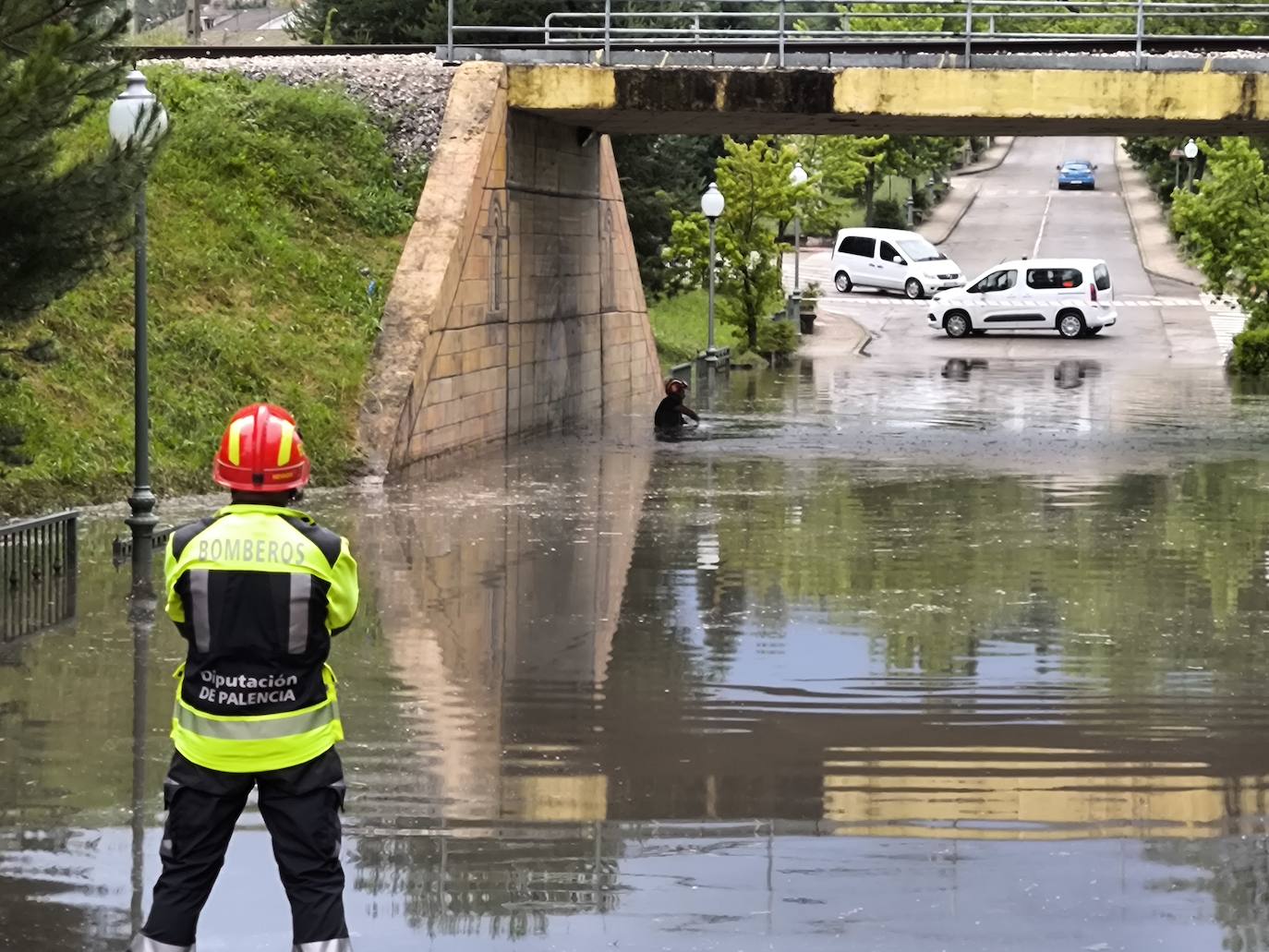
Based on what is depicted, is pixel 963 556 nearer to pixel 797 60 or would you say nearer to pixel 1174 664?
pixel 1174 664

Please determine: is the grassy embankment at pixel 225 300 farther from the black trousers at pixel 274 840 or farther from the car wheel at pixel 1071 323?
the car wheel at pixel 1071 323

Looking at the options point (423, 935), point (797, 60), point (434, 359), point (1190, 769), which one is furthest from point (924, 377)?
point (423, 935)

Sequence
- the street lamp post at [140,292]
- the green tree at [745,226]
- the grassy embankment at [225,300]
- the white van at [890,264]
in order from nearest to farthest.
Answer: the street lamp post at [140,292]
the grassy embankment at [225,300]
the green tree at [745,226]
the white van at [890,264]

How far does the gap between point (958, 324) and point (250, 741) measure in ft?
147

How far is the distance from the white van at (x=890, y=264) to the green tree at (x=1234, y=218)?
625 inches

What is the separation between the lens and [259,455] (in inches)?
219

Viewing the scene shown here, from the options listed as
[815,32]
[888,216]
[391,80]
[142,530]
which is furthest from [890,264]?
[142,530]

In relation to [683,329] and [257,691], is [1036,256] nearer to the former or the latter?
[683,329]

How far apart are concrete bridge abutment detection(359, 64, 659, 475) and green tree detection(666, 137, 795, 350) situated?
900 cm

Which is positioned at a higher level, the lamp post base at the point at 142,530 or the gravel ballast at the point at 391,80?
the gravel ballast at the point at 391,80

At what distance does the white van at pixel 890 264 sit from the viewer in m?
57.6

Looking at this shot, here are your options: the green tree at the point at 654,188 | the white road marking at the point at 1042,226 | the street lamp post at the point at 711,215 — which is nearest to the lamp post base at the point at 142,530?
the street lamp post at the point at 711,215

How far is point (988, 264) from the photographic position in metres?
64.0

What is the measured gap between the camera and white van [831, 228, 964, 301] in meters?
57.6
